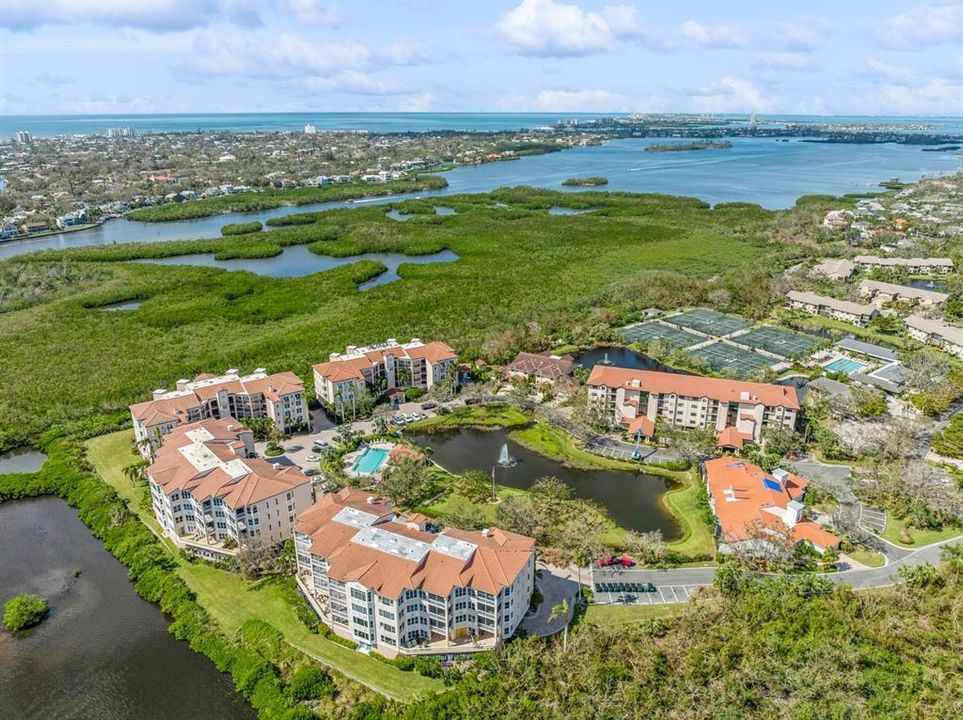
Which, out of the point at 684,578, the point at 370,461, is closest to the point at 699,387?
the point at 684,578

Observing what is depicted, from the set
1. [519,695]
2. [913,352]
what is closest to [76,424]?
[519,695]

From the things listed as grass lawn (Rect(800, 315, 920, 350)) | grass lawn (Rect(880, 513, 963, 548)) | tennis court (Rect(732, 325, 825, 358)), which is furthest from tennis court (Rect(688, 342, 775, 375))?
grass lawn (Rect(880, 513, 963, 548))

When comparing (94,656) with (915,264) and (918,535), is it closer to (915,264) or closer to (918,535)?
(918,535)

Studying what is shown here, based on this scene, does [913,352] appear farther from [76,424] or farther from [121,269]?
[121,269]

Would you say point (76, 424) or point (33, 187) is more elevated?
point (33, 187)

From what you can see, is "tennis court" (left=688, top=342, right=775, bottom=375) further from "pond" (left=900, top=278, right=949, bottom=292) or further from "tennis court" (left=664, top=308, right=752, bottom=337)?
"pond" (left=900, top=278, right=949, bottom=292)

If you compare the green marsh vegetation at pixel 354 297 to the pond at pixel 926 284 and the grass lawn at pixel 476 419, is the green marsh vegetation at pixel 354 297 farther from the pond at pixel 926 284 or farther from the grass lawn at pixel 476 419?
the pond at pixel 926 284
